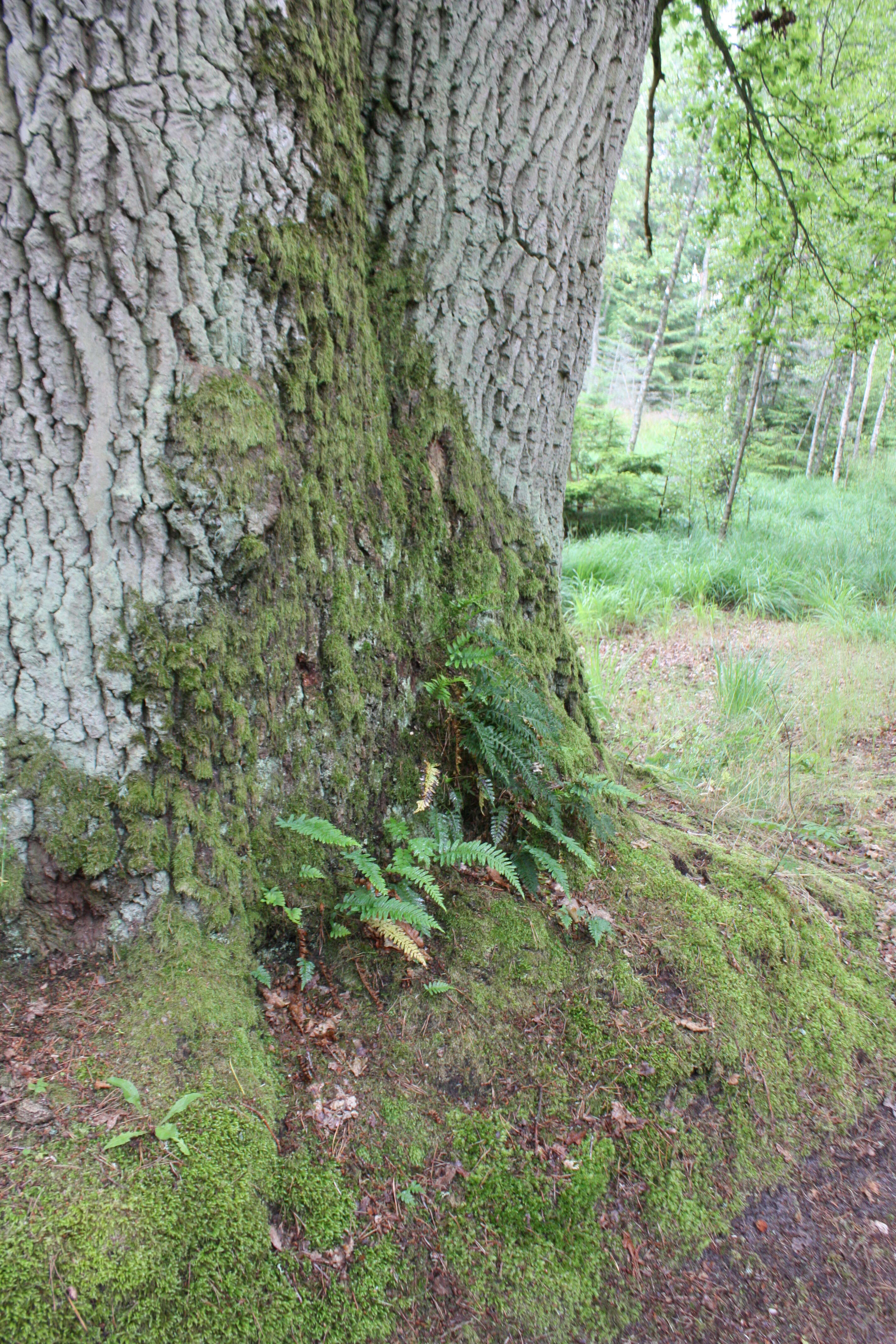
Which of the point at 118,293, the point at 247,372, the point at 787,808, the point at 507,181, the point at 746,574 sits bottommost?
the point at 787,808

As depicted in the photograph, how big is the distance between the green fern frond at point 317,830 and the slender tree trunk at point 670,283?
17123mm

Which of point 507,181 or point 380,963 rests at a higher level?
point 507,181

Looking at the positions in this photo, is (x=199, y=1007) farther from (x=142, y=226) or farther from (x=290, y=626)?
(x=142, y=226)

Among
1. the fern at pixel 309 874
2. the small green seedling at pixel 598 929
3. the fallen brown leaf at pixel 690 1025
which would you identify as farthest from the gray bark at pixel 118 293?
the fallen brown leaf at pixel 690 1025

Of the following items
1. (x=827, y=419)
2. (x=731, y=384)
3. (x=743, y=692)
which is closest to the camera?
(x=743, y=692)

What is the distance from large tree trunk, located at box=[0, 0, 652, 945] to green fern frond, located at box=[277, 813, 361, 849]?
82 mm

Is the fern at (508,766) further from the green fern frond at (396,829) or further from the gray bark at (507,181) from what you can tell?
the gray bark at (507,181)

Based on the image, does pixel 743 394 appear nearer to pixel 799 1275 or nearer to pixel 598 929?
pixel 598 929

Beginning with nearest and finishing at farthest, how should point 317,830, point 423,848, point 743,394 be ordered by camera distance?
1. point 317,830
2. point 423,848
3. point 743,394

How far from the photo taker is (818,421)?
857 inches

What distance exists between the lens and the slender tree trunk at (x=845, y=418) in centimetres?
1923

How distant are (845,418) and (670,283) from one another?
6.16 meters

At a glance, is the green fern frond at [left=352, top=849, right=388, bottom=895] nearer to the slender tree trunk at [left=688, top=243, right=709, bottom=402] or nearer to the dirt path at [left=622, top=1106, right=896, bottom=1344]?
the dirt path at [left=622, top=1106, right=896, bottom=1344]

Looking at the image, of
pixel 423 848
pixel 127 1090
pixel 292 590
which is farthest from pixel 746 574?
pixel 127 1090
